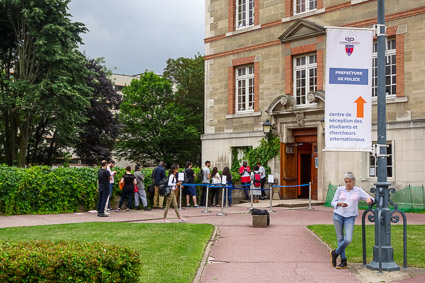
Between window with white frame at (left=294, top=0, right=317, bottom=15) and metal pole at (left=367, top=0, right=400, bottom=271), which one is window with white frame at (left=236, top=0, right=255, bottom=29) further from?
metal pole at (left=367, top=0, right=400, bottom=271)

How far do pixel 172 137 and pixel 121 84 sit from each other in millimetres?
53691

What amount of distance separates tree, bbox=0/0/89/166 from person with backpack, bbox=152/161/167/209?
11024 mm

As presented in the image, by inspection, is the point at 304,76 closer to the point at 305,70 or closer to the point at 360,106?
the point at 305,70

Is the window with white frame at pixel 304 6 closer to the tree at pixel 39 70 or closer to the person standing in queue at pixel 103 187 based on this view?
the person standing in queue at pixel 103 187

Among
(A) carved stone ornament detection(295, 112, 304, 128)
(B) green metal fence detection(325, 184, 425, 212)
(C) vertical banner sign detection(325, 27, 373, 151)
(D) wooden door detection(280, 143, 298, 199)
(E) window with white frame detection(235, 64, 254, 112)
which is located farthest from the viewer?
(E) window with white frame detection(235, 64, 254, 112)

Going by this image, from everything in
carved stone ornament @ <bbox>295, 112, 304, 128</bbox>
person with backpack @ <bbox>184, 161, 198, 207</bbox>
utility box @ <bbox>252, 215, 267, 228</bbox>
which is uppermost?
carved stone ornament @ <bbox>295, 112, 304, 128</bbox>

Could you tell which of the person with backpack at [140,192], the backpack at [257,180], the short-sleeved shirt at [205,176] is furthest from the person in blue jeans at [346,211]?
the backpack at [257,180]

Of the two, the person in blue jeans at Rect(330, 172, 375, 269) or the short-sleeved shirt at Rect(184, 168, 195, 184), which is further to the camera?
the short-sleeved shirt at Rect(184, 168, 195, 184)

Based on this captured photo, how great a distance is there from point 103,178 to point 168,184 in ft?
8.65

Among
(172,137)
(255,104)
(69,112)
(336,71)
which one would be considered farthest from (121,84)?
(336,71)

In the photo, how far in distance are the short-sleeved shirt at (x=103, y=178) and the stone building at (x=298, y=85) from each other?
9.55 m

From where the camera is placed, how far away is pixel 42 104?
94.3 ft

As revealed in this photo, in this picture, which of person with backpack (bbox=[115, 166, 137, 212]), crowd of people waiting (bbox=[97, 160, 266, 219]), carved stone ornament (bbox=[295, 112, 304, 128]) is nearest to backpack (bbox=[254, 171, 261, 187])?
crowd of people waiting (bbox=[97, 160, 266, 219])

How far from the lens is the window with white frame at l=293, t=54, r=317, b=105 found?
23022 mm
